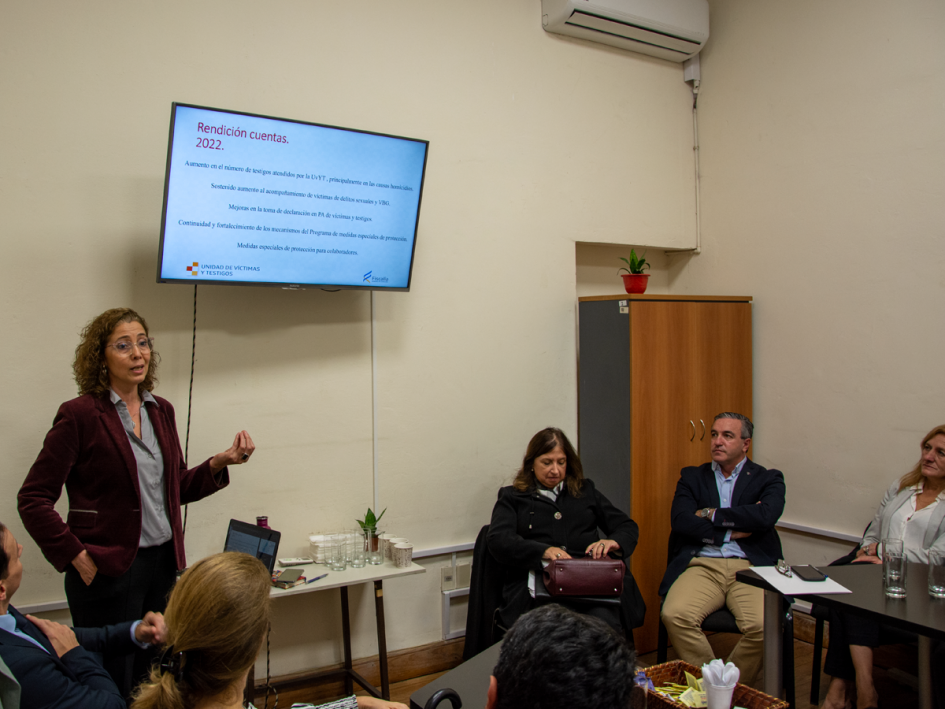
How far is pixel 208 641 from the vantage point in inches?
53.0

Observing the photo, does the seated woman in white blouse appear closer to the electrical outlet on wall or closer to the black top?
the black top

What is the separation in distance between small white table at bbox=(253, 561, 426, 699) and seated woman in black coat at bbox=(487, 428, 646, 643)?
400 mm

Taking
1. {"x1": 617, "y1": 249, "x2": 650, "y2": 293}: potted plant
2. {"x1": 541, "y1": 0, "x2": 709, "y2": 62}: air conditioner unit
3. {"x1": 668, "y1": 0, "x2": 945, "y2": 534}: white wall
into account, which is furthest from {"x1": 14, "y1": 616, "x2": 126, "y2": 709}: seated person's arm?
{"x1": 541, "y1": 0, "x2": 709, "y2": 62}: air conditioner unit

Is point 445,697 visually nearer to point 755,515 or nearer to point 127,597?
point 127,597

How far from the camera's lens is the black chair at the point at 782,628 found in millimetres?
2708

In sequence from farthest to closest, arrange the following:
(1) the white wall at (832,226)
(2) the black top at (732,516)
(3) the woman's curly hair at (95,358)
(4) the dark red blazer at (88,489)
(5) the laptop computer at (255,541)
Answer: (1) the white wall at (832,226), (2) the black top at (732,516), (5) the laptop computer at (255,541), (3) the woman's curly hair at (95,358), (4) the dark red blazer at (88,489)

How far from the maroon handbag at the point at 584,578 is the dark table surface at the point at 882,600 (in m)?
0.55

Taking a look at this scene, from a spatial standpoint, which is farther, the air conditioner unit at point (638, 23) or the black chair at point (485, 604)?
the air conditioner unit at point (638, 23)

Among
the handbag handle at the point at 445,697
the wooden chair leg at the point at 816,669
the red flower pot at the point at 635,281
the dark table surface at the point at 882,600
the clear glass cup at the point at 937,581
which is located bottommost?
the wooden chair leg at the point at 816,669

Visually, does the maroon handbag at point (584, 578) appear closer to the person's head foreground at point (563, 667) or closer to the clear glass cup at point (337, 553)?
the clear glass cup at point (337, 553)

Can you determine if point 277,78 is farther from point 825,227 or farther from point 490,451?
point 825,227

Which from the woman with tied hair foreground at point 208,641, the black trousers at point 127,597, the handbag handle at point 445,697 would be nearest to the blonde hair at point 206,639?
the woman with tied hair foreground at point 208,641

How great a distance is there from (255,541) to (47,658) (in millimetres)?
1098

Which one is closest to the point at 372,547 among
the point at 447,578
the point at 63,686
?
the point at 447,578
